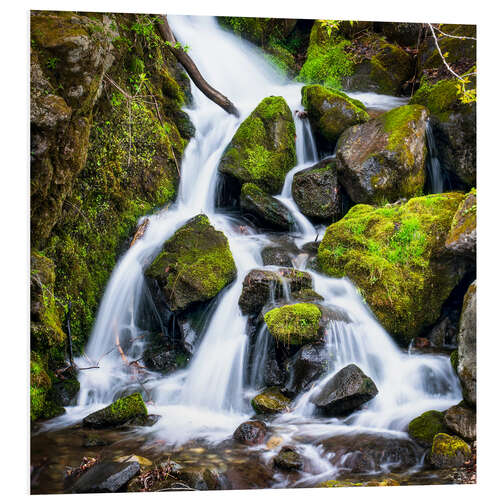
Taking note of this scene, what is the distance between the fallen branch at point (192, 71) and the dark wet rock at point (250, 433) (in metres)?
3.14

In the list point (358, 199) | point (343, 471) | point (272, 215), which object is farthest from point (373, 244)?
point (343, 471)

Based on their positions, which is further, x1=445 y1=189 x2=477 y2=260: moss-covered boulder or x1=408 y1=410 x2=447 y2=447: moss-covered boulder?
x1=445 y1=189 x2=477 y2=260: moss-covered boulder

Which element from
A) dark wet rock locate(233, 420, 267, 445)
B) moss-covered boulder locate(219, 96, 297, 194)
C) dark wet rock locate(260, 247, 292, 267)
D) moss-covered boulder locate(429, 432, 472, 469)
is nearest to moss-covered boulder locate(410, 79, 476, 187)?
moss-covered boulder locate(219, 96, 297, 194)

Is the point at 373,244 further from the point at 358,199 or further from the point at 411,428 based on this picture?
the point at 411,428

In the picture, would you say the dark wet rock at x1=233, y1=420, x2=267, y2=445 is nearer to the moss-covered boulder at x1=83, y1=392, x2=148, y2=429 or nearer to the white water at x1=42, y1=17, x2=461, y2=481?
the white water at x1=42, y1=17, x2=461, y2=481

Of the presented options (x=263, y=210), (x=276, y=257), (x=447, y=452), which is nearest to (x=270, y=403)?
(x=447, y=452)

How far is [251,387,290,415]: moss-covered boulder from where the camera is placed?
3354 millimetres

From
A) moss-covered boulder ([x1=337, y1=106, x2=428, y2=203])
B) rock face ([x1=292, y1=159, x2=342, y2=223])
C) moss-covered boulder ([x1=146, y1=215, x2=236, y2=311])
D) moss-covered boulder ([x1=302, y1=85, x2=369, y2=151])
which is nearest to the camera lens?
moss-covered boulder ([x1=146, y1=215, x2=236, y2=311])

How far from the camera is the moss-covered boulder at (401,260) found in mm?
3963

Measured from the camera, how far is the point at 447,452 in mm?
2934

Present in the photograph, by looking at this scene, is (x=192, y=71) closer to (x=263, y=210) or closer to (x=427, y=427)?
(x=263, y=210)

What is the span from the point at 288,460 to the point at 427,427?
0.98 m

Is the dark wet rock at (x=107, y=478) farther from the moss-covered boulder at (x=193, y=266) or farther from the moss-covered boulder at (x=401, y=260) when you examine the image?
the moss-covered boulder at (x=401, y=260)

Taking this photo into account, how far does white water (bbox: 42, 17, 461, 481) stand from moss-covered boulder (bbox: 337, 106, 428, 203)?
73 centimetres
